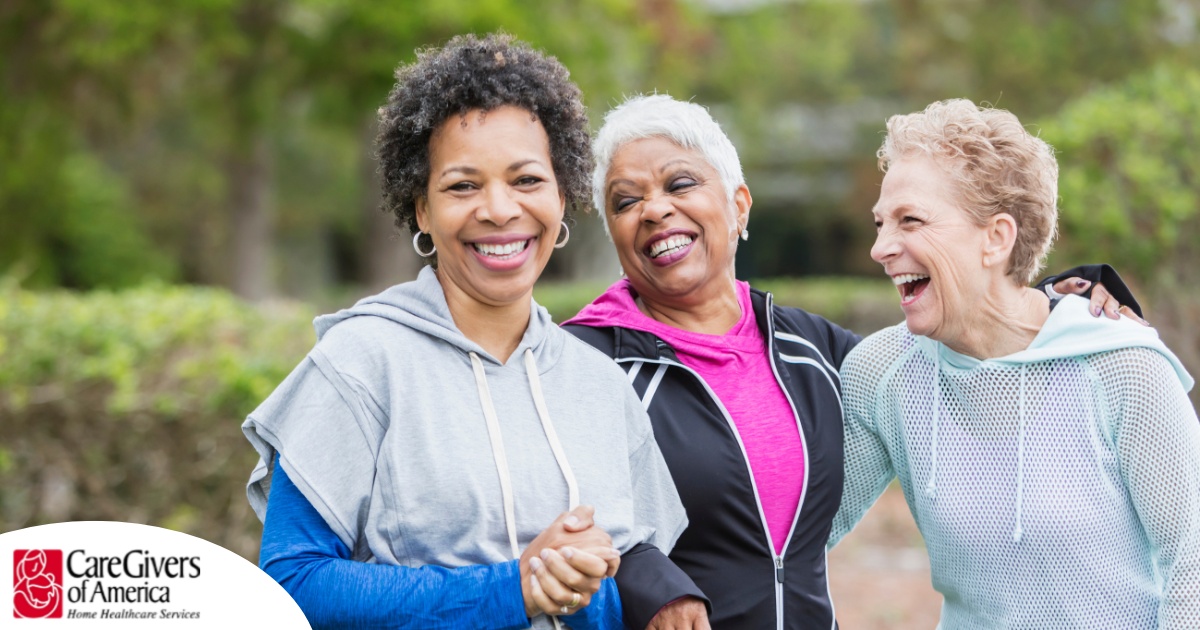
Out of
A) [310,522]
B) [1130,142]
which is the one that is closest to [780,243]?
[1130,142]

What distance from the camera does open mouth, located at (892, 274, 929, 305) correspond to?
2.81 metres

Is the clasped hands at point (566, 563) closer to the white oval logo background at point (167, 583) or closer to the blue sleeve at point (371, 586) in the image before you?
the blue sleeve at point (371, 586)

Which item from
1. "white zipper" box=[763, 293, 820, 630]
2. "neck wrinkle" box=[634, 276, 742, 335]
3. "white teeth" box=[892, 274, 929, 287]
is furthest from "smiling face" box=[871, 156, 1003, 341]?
"neck wrinkle" box=[634, 276, 742, 335]

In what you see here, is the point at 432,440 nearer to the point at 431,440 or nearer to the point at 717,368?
the point at 431,440

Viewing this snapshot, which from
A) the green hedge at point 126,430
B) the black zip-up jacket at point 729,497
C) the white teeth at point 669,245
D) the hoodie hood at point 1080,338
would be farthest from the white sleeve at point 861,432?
the green hedge at point 126,430

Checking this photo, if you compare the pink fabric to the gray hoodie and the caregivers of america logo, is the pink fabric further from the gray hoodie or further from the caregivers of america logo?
the caregivers of america logo

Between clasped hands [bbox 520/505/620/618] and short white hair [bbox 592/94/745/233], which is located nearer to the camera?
clasped hands [bbox 520/505/620/618]

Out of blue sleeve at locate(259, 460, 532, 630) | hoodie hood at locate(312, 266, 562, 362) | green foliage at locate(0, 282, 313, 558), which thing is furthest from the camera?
green foliage at locate(0, 282, 313, 558)

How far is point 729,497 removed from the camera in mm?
2811

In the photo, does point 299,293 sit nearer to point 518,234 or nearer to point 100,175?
point 100,175

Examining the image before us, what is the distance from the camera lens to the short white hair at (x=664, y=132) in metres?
3.03

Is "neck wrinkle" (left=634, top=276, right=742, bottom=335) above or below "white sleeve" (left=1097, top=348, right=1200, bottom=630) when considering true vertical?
above

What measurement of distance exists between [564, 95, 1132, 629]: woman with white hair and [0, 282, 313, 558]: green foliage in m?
2.29

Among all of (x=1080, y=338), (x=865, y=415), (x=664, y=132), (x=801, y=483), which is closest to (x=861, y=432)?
(x=865, y=415)
